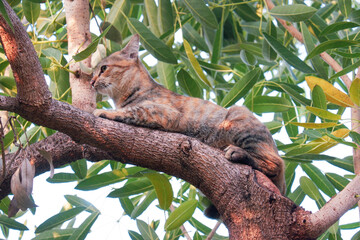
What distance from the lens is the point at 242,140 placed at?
3.42 metres

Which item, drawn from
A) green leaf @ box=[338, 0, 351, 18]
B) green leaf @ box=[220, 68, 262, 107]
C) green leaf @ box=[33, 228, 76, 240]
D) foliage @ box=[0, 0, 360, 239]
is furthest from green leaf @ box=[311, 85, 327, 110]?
green leaf @ box=[33, 228, 76, 240]

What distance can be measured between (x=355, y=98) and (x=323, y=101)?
0.19 metres

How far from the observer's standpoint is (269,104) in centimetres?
355

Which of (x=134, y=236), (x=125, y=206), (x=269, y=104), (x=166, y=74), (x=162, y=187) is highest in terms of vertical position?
(x=166, y=74)

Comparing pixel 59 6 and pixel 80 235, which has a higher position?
pixel 59 6

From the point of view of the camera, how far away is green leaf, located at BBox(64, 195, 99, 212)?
365 cm

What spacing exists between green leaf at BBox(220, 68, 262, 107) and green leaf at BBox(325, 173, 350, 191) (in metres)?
0.99

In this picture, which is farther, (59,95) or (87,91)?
(59,95)

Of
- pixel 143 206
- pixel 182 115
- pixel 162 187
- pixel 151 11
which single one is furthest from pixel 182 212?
pixel 151 11

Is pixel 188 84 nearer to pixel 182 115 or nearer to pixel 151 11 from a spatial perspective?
pixel 182 115

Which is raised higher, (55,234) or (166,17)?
(166,17)

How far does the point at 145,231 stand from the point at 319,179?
1499 mm

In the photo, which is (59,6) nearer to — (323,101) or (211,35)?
(211,35)

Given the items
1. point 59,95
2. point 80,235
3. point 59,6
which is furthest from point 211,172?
point 59,6
